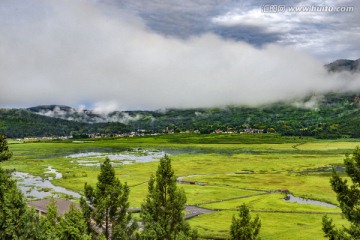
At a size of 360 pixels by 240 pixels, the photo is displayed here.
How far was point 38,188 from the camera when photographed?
11319 cm

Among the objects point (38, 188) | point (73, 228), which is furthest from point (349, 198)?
point (38, 188)

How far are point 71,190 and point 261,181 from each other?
212ft

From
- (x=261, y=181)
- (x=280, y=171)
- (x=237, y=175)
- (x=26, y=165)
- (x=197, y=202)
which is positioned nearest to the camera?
(x=197, y=202)

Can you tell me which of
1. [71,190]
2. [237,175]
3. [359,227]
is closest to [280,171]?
[237,175]

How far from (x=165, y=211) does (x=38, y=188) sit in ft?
287

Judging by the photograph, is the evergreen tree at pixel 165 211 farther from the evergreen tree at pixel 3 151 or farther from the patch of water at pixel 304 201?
the patch of water at pixel 304 201

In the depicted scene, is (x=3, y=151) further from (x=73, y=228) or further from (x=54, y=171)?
(x=54, y=171)

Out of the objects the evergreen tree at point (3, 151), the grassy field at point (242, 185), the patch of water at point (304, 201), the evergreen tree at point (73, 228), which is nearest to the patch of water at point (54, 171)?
the grassy field at point (242, 185)

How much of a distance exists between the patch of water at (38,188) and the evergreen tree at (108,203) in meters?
67.0

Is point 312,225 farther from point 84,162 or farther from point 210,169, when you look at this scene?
point 84,162

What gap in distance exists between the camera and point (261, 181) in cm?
12812

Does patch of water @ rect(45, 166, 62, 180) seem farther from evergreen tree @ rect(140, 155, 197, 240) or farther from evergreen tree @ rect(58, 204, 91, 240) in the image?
evergreen tree @ rect(58, 204, 91, 240)

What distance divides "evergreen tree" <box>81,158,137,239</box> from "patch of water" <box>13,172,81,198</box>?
220 ft

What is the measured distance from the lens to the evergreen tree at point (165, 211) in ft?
121
